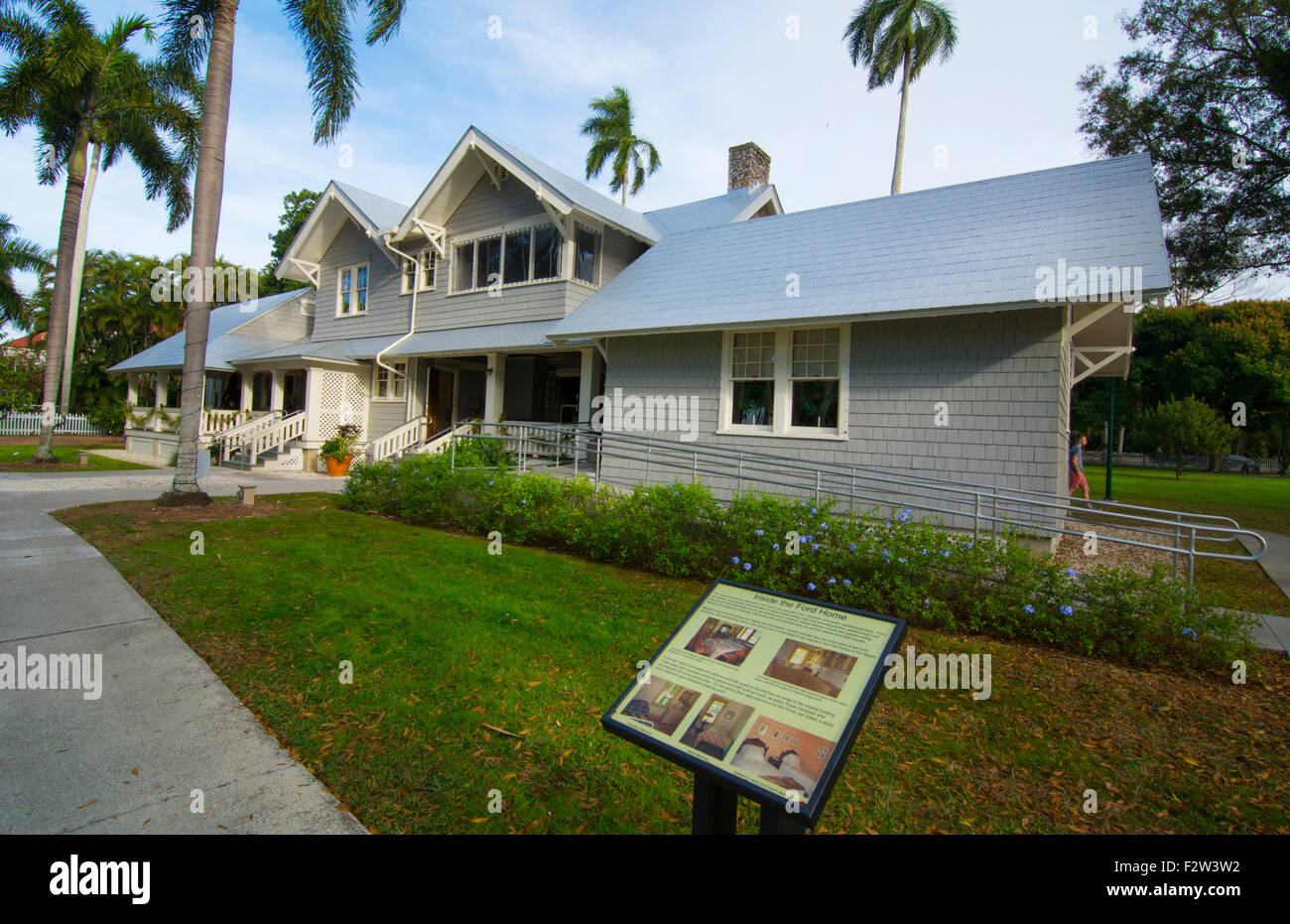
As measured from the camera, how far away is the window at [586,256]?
51.0 ft

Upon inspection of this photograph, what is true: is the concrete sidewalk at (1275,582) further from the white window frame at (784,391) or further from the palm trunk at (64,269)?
the palm trunk at (64,269)

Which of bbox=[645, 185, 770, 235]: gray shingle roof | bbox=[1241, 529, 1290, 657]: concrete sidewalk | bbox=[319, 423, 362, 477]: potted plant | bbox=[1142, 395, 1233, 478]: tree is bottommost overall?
bbox=[1241, 529, 1290, 657]: concrete sidewalk

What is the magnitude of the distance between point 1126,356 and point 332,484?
677 inches

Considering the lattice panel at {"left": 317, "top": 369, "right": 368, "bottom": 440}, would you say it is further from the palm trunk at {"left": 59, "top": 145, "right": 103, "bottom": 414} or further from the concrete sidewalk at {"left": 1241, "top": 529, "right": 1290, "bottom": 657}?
the concrete sidewalk at {"left": 1241, "top": 529, "right": 1290, "bottom": 657}

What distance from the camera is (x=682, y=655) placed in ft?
8.37

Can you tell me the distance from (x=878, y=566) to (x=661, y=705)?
4.47 metres

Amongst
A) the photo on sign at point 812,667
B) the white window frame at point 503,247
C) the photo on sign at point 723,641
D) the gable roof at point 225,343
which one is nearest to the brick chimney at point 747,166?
the white window frame at point 503,247

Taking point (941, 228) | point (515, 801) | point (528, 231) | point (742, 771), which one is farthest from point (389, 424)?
point (742, 771)

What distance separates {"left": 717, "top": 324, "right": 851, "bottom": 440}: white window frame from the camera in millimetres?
10586

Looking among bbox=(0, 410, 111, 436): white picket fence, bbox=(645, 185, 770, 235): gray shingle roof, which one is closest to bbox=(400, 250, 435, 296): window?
bbox=(645, 185, 770, 235): gray shingle roof

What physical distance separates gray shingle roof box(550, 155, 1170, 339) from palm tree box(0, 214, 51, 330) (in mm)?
31761

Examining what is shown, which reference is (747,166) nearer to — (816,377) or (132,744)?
(816,377)

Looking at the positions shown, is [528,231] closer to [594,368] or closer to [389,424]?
[594,368]

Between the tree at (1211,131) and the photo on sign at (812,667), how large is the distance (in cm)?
1942
